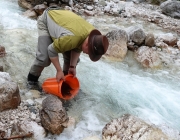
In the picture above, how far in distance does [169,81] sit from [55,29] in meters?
2.81

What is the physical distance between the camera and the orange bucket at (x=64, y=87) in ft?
12.1

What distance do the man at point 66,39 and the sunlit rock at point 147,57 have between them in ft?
7.09

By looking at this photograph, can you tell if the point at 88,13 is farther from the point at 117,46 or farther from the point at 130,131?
the point at 130,131

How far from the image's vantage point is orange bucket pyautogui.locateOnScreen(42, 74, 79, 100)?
12.1ft

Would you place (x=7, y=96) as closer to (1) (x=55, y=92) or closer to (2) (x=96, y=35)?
(1) (x=55, y=92)

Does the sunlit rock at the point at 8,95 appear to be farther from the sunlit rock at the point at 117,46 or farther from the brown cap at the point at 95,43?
the sunlit rock at the point at 117,46

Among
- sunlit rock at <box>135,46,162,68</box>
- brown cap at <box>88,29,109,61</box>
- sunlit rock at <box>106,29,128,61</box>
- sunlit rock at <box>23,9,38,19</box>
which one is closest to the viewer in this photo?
brown cap at <box>88,29,109,61</box>

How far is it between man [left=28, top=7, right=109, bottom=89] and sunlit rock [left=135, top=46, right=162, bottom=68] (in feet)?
7.09

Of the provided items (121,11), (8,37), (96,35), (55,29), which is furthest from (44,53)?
(121,11)

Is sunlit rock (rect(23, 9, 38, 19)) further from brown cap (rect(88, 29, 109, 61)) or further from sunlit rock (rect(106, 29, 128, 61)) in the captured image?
brown cap (rect(88, 29, 109, 61))

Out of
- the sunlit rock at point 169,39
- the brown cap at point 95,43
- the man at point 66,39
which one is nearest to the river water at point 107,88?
the man at point 66,39

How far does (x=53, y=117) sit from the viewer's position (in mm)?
3170

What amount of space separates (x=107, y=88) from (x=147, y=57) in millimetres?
1526

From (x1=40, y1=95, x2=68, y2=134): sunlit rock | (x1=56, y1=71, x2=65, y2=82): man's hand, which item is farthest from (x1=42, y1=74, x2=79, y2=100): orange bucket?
(x1=40, y1=95, x2=68, y2=134): sunlit rock
